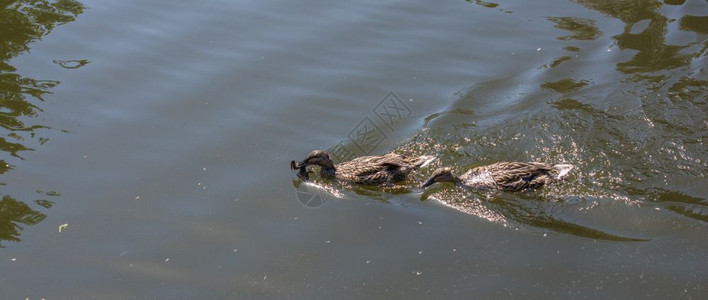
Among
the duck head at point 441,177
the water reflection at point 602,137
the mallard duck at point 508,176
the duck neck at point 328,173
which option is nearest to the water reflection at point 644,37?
the water reflection at point 602,137

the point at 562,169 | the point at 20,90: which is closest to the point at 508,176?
the point at 562,169

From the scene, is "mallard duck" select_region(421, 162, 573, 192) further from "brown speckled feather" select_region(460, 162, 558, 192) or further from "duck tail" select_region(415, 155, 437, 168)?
"duck tail" select_region(415, 155, 437, 168)

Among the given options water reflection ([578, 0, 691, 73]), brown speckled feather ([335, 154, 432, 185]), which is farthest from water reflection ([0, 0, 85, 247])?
water reflection ([578, 0, 691, 73])

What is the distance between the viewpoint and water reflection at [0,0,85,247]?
8.27 m

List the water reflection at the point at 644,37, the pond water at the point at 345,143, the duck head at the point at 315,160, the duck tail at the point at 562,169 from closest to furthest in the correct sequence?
1. the pond water at the point at 345,143
2. the duck tail at the point at 562,169
3. the duck head at the point at 315,160
4. the water reflection at the point at 644,37

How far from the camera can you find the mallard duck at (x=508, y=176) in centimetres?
836

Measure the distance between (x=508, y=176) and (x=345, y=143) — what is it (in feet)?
7.16

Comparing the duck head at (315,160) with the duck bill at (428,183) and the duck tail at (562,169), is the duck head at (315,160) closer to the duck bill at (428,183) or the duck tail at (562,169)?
the duck bill at (428,183)

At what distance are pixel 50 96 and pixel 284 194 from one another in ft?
13.0

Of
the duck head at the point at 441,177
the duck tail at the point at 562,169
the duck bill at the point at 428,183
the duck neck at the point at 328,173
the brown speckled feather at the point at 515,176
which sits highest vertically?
the duck tail at the point at 562,169

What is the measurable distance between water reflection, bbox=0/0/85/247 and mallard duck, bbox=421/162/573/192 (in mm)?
4456

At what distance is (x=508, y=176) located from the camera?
8398mm

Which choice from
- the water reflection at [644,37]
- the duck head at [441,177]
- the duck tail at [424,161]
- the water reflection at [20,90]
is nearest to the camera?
the water reflection at [20,90]

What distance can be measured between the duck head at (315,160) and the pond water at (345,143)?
0.26 m
